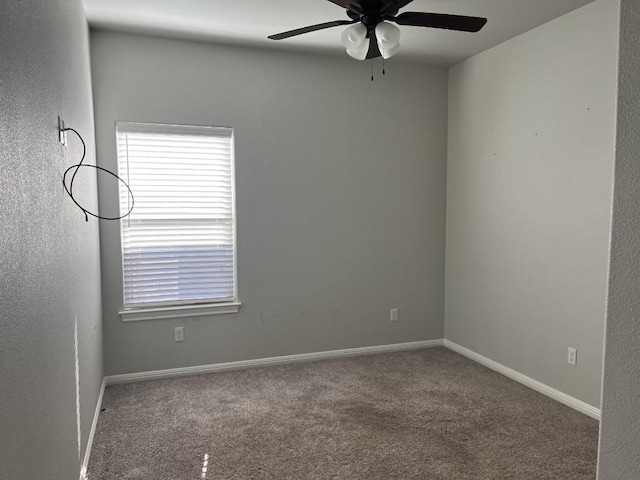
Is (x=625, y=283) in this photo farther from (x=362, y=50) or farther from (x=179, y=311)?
(x=179, y=311)

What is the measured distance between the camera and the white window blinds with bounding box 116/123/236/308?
3.56m

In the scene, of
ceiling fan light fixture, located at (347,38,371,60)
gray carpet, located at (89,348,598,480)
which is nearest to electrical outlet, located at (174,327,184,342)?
gray carpet, located at (89,348,598,480)

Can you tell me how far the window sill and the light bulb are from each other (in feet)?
7.49

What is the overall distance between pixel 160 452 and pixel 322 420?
3.27ft

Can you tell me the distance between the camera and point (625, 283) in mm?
990

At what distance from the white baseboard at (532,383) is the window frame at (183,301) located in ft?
7.06

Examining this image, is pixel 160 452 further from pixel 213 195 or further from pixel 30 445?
pixel 213 195

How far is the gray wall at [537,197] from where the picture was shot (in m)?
2.98

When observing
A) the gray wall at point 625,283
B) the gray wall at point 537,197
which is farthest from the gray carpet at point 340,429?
the gray wall at point 625,283

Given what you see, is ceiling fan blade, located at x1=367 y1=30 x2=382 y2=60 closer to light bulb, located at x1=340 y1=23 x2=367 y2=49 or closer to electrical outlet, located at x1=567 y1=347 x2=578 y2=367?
light bulb, located at x1=340 y1=23 x2=367 y2=49

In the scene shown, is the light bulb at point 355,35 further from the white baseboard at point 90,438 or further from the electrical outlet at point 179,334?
the white baseboard at point 90,438

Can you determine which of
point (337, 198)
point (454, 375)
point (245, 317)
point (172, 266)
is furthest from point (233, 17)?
point (454, 375)

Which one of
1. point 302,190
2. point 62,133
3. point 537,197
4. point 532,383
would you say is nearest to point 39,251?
point 62,133

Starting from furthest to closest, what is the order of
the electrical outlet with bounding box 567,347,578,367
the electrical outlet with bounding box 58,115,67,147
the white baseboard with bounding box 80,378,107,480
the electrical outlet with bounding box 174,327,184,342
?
the electrical outlet with bounding box 174,327,184,342
the electrical outlet with bounding box 567,347,578,367
the white baseboard with bounding box 80,378,107,480
the electrical outlet with bounding box 58,115,67,147
